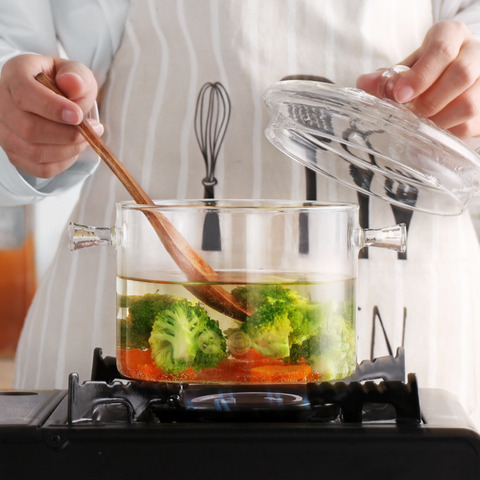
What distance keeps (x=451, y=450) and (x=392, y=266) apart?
16.8 inches

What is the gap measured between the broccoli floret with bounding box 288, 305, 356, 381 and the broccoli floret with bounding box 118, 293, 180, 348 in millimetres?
96

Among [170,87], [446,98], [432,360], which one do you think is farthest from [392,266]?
[170,87]

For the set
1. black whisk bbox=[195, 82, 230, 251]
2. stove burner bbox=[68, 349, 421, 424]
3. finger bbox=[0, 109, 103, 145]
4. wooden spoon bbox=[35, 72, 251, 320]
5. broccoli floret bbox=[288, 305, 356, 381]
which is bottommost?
stove burner bbox=[68, 349, 421, 424]

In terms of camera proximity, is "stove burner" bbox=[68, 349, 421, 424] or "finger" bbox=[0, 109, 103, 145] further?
"finger" bbox=[0, 109, 103, 145]

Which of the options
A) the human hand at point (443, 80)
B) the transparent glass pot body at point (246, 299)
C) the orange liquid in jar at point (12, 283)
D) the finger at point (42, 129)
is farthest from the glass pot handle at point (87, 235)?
the orange liquid in jar at point (12, 283)

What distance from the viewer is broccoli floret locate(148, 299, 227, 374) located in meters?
0.48

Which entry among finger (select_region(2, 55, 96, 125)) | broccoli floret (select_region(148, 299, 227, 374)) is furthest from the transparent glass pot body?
finger (select_region(2, 55, 96, 125))

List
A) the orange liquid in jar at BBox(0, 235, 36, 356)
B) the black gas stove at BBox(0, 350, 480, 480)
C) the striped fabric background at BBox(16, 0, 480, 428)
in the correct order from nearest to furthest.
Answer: the black gas stove at BBox(0, 350, 480, 480) < the striped fabric background at BBox(16, 0, 480, 428) < the orange liquid in jar at BBox(0, 235, 36, 356)

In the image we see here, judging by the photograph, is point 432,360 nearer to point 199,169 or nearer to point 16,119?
point 199,169

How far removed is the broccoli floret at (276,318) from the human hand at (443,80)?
0.24 m

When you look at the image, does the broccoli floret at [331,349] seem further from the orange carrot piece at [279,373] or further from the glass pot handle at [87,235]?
the glass pot handle at [87,235]

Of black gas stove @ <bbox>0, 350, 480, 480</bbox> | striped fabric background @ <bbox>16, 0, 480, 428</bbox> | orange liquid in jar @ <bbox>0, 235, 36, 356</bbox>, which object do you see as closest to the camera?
black gas stove @ <bbox>0, 350, 480, 480</bbox>

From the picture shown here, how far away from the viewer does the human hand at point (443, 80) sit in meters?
0.65

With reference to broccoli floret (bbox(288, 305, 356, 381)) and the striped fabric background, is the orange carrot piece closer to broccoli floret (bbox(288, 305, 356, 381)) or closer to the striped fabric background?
broccoli floret (bbox(288, 305, 356, 381))
